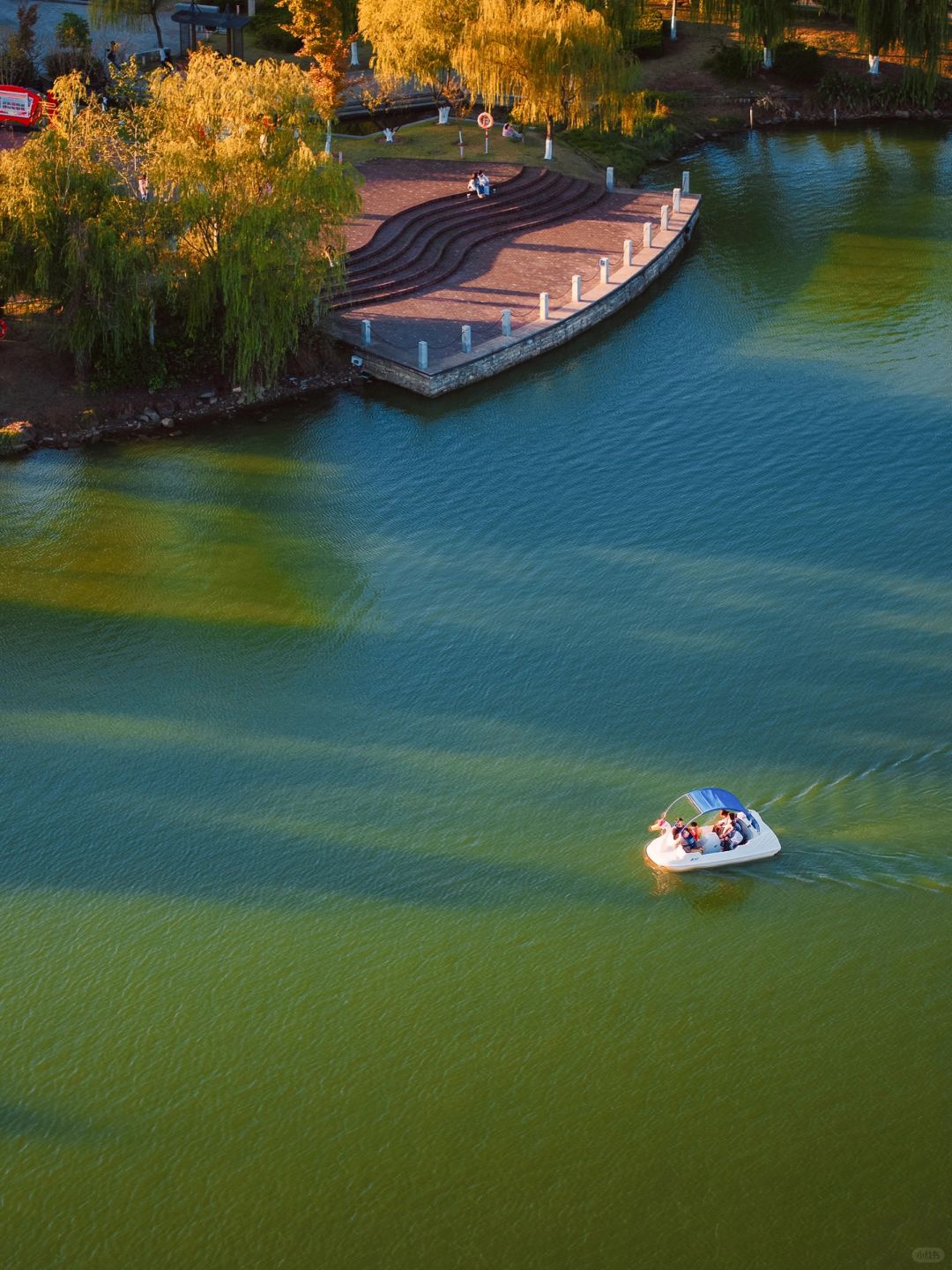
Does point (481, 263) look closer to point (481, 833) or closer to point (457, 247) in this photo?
point (457, 247)

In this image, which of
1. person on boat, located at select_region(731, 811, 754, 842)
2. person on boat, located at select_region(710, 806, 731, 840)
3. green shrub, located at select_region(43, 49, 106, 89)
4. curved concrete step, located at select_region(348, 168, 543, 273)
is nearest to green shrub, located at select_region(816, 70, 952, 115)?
curved concrete step, located at select_region(348, 168, 543, 273)

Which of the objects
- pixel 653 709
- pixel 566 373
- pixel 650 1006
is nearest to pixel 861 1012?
pixel 650 1006

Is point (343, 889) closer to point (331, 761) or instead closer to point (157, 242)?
point (331, 761)

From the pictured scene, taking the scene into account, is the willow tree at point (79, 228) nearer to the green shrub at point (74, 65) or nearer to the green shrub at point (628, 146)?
the green shrub at point (74, 65)

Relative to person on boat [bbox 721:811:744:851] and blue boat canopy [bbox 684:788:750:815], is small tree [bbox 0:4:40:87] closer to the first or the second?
blue boat canopy [bbox 684:788:750:815]

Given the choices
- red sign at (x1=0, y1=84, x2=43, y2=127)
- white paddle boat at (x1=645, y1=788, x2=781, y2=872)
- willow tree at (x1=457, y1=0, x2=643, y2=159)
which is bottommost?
white paddle boat at (x1=645, y1=788, x2=781, y2=872)

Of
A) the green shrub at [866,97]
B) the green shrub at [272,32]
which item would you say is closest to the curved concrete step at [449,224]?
the green shrub at [272,32]
